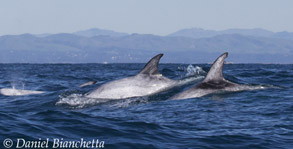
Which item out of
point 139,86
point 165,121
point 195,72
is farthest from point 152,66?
point 195,72

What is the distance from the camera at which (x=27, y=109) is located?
16.3 metres

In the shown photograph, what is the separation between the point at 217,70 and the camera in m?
16.2

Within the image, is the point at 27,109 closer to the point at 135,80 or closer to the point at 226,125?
the point at 135,80

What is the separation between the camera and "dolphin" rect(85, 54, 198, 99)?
18.0 m

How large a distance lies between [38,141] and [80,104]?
21.7 feet

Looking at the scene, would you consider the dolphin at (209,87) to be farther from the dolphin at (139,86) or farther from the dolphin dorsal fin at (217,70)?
the dolphin at (139,86)

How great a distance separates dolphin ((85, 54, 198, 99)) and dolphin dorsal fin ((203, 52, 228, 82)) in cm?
231

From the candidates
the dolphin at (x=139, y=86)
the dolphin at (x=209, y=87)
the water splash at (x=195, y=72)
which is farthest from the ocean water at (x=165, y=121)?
→ the water splash at (x=195, y=72)

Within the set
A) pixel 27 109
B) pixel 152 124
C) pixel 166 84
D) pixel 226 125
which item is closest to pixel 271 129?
pixel 226 125

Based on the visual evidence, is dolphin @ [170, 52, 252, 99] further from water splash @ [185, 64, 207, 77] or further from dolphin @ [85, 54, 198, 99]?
water splash @ [185, 64, 207, 77]

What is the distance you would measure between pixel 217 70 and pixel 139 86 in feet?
11.5

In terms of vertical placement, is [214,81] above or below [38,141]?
above

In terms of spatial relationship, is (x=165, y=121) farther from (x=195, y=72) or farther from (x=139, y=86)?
(x=195, y=72)

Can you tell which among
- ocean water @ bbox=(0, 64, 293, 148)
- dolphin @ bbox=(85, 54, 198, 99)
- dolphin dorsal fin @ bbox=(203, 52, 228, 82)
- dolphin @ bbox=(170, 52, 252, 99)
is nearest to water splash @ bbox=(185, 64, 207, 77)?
dolphin @ bbox=(85, 54, 198, 99)
